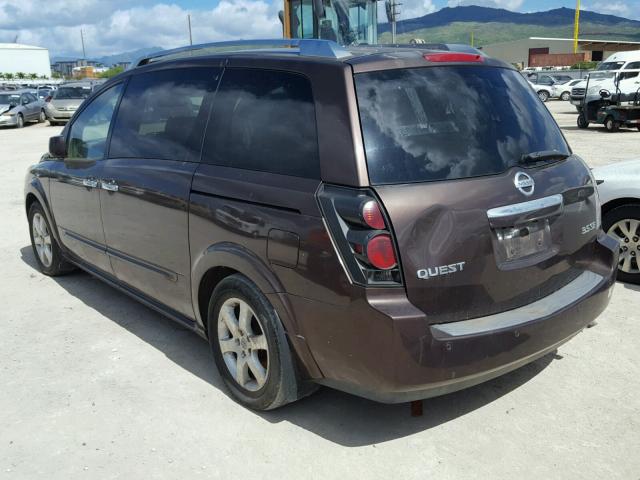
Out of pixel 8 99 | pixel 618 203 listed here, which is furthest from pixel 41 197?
pixel 8 99

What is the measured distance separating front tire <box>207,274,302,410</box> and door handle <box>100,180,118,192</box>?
1.29 metres

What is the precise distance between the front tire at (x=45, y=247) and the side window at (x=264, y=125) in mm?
2775

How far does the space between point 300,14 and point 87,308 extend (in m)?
8.10

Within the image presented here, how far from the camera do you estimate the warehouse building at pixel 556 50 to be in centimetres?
7894

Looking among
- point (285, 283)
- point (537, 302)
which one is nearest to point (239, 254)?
point (285, 283)

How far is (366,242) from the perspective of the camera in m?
2.66

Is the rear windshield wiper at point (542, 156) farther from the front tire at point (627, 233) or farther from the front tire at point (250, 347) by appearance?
the front tire at point (627, 233)

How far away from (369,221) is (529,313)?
0.95m

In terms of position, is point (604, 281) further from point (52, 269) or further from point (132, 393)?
point (52, 269)

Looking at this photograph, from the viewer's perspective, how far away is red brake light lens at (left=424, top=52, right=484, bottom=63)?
307 cm

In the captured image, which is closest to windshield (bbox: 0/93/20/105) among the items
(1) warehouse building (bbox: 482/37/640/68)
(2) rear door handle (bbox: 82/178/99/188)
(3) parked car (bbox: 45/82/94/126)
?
(3) parked car (bbox: 45/82/94/126)

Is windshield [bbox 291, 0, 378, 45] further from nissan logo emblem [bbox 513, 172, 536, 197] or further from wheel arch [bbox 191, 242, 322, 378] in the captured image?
nissan logo emblem [bbox 513, 172, 536, 197]

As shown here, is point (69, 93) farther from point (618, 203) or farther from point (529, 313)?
point (529, 313)

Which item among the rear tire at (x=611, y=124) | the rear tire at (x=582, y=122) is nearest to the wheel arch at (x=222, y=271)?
the rear tire at (x=611, y=124)
